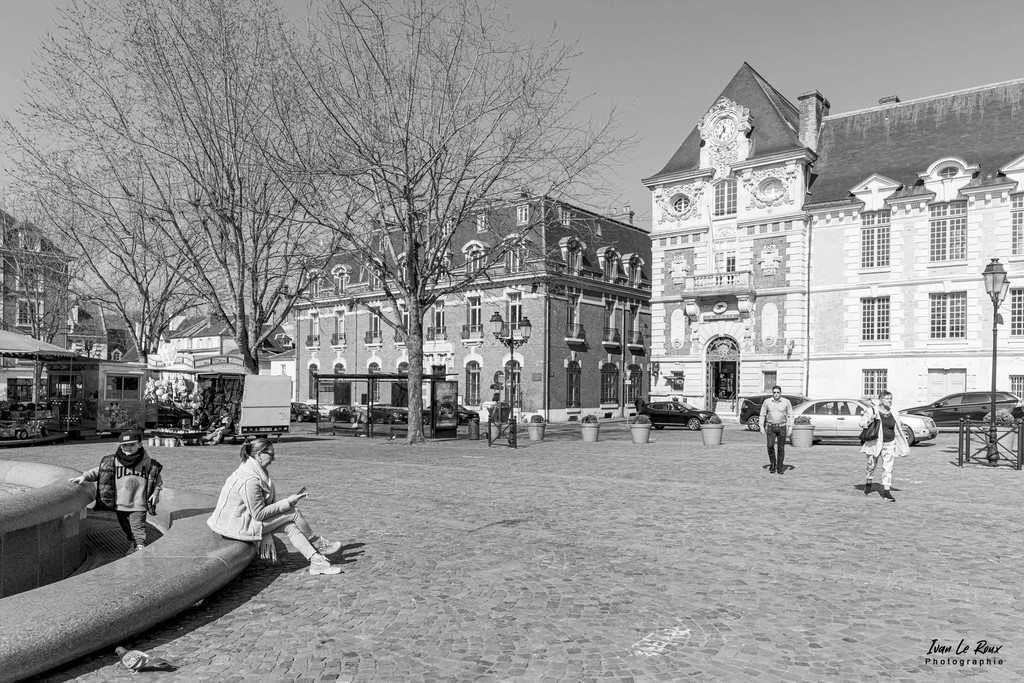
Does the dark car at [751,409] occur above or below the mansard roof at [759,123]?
below

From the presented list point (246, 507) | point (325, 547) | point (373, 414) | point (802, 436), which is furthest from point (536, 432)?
point (246, 507)

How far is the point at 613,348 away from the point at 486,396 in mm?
9007

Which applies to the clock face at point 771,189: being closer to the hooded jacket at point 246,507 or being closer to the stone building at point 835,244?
the stone building at point 835,244

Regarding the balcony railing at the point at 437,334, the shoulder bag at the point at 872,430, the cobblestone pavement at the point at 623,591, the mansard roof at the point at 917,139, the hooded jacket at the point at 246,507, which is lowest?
the cobblestone pavement at the point at 623,591

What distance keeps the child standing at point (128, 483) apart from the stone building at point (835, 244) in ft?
109

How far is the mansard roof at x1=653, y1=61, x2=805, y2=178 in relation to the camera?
3812 cm

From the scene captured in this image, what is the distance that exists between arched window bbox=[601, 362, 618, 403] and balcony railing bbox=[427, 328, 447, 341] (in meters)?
10.2

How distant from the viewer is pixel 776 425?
1534 cm

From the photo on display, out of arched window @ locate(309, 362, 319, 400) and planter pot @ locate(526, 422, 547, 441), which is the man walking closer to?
planter pot @ locate(526, 422, 547, 441)

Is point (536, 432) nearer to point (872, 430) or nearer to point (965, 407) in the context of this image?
point (872, 430)

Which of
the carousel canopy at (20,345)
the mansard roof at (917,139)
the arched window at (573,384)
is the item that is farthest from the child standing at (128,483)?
the arched window at (573,384)

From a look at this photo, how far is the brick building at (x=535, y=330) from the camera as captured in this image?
42.8m

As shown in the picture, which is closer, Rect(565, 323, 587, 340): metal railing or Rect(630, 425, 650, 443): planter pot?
Rect(630, 425, 650, 443): planter pot

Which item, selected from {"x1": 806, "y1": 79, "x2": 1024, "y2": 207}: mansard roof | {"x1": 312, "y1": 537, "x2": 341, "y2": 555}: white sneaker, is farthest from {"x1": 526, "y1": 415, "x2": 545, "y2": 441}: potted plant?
{"x1": 806, "y1": 79, "x2": 1024, "y2": 207}: mansard roof
